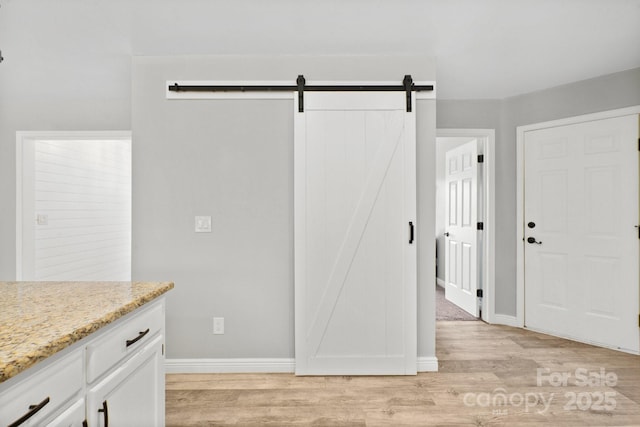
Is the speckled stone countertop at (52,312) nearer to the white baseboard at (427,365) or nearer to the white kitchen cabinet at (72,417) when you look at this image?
the white kitchen cabinet at (72,417)

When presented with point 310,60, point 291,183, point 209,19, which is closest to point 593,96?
point 310,60

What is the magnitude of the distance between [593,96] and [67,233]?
5.80 metres

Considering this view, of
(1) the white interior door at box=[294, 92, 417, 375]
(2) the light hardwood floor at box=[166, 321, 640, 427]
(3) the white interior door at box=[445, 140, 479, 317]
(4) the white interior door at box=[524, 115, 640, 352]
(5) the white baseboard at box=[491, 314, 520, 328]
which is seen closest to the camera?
(2) the light hardwood floor at box=[166, 321, 640, 427]

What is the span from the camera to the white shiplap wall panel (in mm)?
3725

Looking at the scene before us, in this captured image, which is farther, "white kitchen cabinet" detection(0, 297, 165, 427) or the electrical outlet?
the electrical outlet

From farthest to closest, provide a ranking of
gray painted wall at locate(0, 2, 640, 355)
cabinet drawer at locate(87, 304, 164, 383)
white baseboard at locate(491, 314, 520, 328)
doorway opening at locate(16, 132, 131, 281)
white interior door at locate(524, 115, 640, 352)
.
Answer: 1. white baseboard at locate(491, 314, 520, 328)
2. doorway opening at locate(16, 132, 131, 281)
3. white interior door at locate(524, 115, 640, 352)
4. gray painted wall at locate(0, 2, 640, 355)
5. cabinet drawer at locate(87, 304, 164, 383)

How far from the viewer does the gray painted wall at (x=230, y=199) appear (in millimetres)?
2604

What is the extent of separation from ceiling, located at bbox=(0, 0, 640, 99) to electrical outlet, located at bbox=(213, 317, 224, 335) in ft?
6.73

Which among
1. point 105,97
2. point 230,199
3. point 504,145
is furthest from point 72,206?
point 504,145

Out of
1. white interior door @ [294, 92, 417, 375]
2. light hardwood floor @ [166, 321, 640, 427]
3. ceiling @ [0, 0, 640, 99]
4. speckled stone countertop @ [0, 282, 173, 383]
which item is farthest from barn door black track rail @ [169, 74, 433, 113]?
light hardwood floor @ [166, 321, 640, 427]

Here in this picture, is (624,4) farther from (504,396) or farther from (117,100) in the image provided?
(117,100)

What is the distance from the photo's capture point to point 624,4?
2082 millimetres

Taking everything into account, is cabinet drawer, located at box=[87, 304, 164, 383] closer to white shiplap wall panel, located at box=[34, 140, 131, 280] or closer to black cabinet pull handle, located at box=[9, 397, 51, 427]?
black cabinet pull handle, located at box=[9, 397, 51, 427]

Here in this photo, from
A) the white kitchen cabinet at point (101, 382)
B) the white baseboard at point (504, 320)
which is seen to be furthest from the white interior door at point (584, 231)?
the white kitchen cabinet at point (101, 382)
